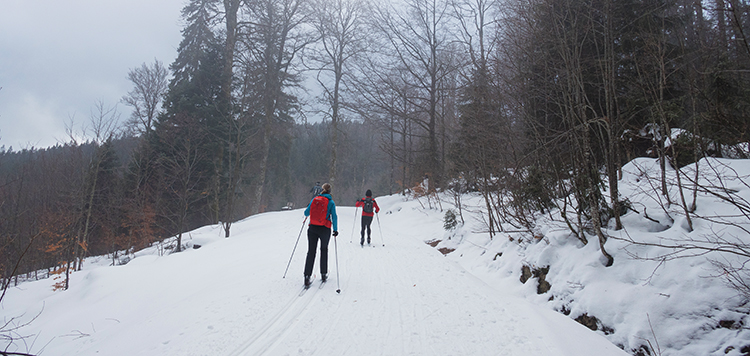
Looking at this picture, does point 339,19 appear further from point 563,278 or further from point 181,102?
point 563,278

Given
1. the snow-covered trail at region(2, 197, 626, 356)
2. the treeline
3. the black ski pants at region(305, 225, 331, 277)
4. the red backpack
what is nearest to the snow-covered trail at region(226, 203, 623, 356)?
the snow-covered trail at region(2, 197, 626, 356)

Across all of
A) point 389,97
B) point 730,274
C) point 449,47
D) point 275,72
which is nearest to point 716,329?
point 730,274

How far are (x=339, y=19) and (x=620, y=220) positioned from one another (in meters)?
23.7

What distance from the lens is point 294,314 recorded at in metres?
4.24

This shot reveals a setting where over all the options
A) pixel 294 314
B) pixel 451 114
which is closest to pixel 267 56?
pixel 451 114

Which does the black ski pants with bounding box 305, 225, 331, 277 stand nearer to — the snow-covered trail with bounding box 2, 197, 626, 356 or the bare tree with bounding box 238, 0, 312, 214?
the snow-covered trail with bounding box 2, 197, 626, 356

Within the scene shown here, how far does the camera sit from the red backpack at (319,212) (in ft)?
18.9

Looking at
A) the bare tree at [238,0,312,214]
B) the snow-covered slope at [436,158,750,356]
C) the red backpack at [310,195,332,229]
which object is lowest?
the snow-covered slope at [436,158,750,356]

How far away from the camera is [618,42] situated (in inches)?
315

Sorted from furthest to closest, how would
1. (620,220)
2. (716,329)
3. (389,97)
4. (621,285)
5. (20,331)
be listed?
(389,97) < (20,331) < (620,220) < (621,285) < (716,329)

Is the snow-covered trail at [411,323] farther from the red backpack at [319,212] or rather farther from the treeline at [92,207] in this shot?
the treeline at [92,207]

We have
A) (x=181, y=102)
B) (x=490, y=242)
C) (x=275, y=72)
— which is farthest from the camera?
(x=181, y=102)

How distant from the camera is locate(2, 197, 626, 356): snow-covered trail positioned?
341 centimetres

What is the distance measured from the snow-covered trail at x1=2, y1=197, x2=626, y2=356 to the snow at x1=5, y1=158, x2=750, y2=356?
0.02 m
